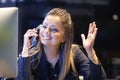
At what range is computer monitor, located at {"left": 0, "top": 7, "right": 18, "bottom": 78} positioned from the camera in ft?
5.35

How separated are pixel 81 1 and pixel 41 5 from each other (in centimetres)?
45

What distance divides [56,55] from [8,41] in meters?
0.42

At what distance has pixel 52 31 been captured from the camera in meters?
1.89

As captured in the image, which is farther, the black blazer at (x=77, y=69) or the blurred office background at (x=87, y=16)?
the blurred office background at (x=87, y=16)

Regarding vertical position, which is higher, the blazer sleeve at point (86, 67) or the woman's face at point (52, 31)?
the woman's face at point (52, 31)

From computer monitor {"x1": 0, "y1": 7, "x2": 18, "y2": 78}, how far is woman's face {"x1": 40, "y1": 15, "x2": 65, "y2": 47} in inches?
10.5

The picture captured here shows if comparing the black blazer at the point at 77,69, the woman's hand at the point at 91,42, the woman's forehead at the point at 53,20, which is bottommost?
the black blazer at the point at 77,69

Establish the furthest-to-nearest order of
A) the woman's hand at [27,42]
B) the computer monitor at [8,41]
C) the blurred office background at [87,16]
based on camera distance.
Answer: the blurred office background at [87,16] → the woman's hand at [27,42] → the computer monitor at [8,41]

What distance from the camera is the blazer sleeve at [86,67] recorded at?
189 centimetres

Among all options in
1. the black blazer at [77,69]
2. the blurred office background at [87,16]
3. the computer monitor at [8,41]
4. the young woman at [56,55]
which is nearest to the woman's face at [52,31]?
the young woman at [56,55]

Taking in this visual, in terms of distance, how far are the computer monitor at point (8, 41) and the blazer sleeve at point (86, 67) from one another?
0.47 m

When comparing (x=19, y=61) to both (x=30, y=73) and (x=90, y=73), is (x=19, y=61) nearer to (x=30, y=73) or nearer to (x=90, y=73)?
(x=30, y=73)

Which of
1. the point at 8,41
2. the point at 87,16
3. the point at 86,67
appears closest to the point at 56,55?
the point at 86,67

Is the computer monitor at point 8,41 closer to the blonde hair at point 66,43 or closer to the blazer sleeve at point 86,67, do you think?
the blonde hair at point 66,43
